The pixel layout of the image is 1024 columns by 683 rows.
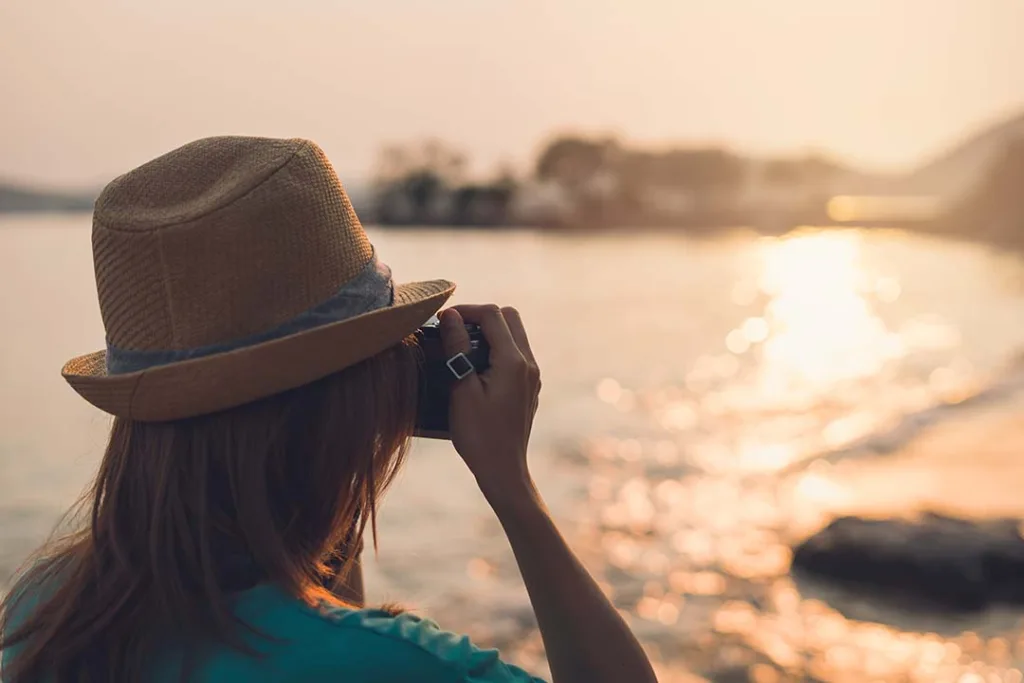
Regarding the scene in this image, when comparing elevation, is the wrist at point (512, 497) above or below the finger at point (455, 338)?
below

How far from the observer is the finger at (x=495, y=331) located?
5.45 ft

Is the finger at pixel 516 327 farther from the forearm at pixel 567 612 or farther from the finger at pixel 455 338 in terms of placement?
the forearm at pixel 567 612

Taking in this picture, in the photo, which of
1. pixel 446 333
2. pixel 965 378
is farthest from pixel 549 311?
pixel 446 333

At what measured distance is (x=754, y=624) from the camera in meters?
7.14

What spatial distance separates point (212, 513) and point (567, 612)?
514mm

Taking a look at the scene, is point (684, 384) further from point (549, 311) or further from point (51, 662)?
point (51, 662)

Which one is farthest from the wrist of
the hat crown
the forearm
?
the hat crown

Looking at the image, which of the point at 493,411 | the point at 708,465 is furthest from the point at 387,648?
the point at 708,465

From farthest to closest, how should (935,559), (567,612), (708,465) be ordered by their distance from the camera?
1. (708,465)
2. (935,559)
3. (567,612)

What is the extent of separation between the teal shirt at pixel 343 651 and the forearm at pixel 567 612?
8.4 inches

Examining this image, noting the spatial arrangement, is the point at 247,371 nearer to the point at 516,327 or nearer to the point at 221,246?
the point at 221,246

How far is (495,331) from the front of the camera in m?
1.68

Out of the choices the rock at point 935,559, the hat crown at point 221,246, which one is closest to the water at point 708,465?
the rock at point 935,559

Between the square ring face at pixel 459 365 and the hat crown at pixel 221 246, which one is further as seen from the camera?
the square ring face at pixel 459 365
